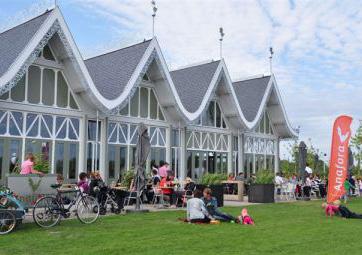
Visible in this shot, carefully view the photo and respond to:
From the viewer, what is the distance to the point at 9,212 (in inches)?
392

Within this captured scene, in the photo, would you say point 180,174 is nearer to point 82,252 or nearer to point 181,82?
point 181,82

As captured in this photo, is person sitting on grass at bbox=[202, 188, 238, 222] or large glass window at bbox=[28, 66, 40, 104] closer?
person sitting on grass at bbox=[202, 188, 238, 222]

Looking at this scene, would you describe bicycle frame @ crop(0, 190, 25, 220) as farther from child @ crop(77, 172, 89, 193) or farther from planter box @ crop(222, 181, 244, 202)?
planter box @ crop(222, 181, 244, 202)

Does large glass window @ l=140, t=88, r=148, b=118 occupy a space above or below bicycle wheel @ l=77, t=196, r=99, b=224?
above

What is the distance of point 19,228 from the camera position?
10672 millimetres

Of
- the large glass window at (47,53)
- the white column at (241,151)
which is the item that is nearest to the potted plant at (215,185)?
the large glass window at (47,53)

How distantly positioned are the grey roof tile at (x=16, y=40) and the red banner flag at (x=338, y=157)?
10850 millimetres

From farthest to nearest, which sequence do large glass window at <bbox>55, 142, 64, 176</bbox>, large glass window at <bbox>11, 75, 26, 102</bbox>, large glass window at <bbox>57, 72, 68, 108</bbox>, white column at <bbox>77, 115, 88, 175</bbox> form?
1. white column at <bbox>77, 115, 88, 175</bbox>
2. large glass window at <bbox>57, 72, 68, 108</bbox>
3. large glass window at <bbox>55, 142, 64, 176</bbox>
4. large glass window at <bbox>11, 75, 26, 102</bbox>

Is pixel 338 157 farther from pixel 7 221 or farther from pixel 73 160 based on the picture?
pixel 7 221

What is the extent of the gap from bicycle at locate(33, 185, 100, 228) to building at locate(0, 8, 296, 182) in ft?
19.9

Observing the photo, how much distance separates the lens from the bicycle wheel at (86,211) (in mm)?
11508

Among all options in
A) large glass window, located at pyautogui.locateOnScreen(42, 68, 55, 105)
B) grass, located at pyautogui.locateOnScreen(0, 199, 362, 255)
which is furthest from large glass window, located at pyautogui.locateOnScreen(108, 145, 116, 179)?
grass, located at pyautogui.locateOnScreen(0, 199, 362, 255)

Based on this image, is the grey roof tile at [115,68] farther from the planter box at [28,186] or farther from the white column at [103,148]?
the planter box at [28,186]

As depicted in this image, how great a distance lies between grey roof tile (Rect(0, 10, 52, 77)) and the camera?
16.4m
